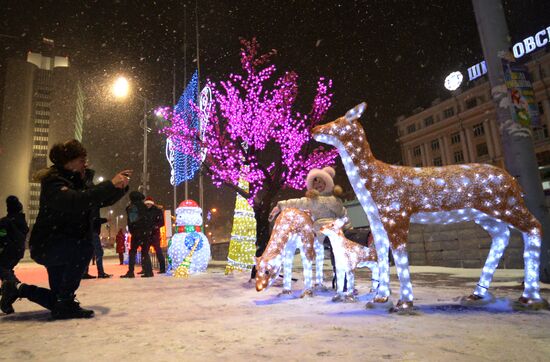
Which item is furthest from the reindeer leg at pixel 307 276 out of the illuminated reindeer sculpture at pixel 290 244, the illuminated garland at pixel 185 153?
the illuminated garland at pixel 185 153

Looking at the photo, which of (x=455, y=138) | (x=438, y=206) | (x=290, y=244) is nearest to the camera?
(x=438, y=206)

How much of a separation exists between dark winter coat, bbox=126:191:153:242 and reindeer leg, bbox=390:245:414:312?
281 inches

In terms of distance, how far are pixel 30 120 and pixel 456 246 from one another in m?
101

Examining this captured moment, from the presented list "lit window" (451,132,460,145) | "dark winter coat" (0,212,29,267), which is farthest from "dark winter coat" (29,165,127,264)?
"lit window" (451,132,460,145)

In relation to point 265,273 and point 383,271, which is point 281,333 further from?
point 265,273

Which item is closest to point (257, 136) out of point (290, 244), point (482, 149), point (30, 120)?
point (290, 244)

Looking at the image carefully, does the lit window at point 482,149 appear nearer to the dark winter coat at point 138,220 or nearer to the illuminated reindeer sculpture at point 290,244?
the dark winter coat at point 138,220

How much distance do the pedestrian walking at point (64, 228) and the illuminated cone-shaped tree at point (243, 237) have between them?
5.25 metres

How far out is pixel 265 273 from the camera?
4711 mm

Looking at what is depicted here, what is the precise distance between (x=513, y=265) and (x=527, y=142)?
126 inches

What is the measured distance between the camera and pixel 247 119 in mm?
9633

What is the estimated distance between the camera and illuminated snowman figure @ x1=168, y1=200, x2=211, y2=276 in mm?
9414

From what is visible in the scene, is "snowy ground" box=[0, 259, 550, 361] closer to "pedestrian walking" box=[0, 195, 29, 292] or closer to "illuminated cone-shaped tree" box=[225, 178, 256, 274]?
"pedestrian walking" box=[0, 195, 29, 292]

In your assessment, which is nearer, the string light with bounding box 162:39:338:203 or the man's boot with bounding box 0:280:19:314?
the man's boot with bounding box 0:280:19:314
